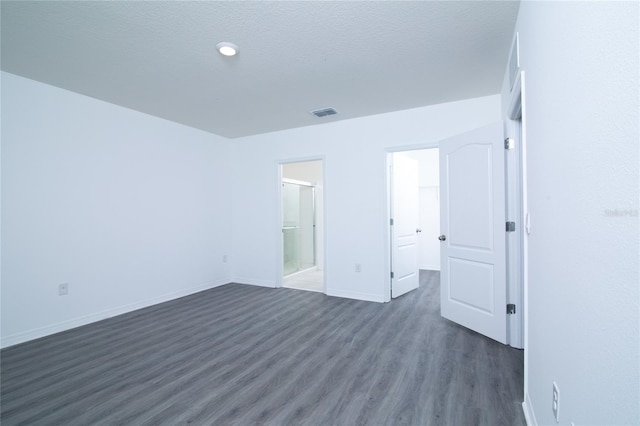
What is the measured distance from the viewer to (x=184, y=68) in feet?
8.80

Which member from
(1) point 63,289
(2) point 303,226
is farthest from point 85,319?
(2) point 303,226

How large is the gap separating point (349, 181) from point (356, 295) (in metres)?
1.65

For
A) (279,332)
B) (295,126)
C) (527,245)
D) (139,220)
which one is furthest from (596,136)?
(139,220)

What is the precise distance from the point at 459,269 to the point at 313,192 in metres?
3.73

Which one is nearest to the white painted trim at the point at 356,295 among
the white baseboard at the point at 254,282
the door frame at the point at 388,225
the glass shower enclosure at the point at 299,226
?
the door frame at the point at 388,225

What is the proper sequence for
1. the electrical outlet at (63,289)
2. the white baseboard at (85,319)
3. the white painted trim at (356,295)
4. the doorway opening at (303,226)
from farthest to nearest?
1. the doorway opening at (303,226)
2. the white painted trim at (356,295)
3. the electrical outlet at (63,289)
4. the white baseboard at (85,319)

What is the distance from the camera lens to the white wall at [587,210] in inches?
26.3

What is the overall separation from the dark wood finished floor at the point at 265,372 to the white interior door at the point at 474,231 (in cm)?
24

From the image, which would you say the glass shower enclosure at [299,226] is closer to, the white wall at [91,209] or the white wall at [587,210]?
the white wall at [91,209]

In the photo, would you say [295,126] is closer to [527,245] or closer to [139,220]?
[139,220]

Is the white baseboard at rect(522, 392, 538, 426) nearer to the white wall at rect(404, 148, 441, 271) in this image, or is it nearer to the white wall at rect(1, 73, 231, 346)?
the white wall at rect(1, 73, 231, 346)

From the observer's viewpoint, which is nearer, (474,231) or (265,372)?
(265,372)

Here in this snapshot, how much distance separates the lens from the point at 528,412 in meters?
1.63

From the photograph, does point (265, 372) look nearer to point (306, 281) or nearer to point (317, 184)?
point (306, 281)
